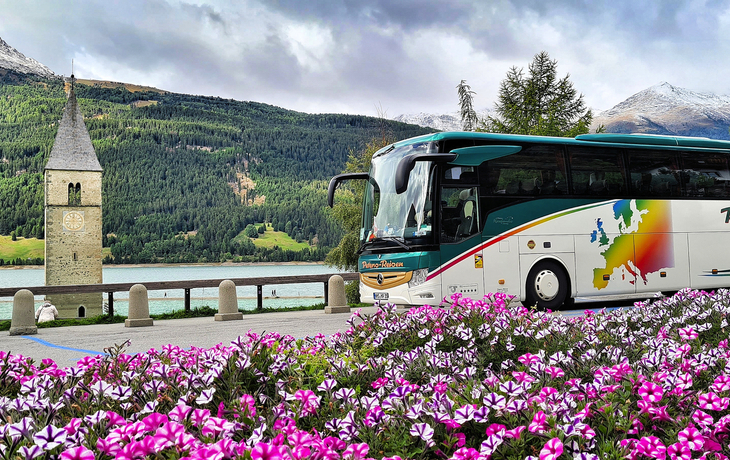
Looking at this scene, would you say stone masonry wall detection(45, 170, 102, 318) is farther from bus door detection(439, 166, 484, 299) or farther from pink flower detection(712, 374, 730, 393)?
pink flower detection(712, 374, 730, 393)

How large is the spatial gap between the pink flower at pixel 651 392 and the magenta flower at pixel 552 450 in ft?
3.26

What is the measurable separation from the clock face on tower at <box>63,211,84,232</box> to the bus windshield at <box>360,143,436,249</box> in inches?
3349

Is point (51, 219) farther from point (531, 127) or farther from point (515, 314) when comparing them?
point (515, 314)

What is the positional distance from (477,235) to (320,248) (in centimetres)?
16095

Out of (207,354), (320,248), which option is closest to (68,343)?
(207,354)

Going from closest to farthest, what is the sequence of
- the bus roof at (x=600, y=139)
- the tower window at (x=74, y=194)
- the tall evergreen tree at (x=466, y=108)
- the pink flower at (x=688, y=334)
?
1. the pink flower at (x=688, y=334)
2. the bus roof at (x=600, y=139)
3. the tall evergreen tree at (x=466, y=108)
4. the tower window at (x=74, y=194)

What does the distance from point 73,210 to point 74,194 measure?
7.90ft

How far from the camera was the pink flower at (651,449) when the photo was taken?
8.05 feet

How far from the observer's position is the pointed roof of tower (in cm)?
8956

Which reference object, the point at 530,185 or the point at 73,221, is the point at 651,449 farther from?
the point at 73,221

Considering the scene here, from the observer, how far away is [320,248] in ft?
568

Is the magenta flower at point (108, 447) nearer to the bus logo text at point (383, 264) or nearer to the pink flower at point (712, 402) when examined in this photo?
the pink flower at point (712, 402)

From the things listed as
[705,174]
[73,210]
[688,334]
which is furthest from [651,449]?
[73,210]

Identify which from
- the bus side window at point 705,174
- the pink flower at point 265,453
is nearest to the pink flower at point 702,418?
the pink flower at point 265,453
